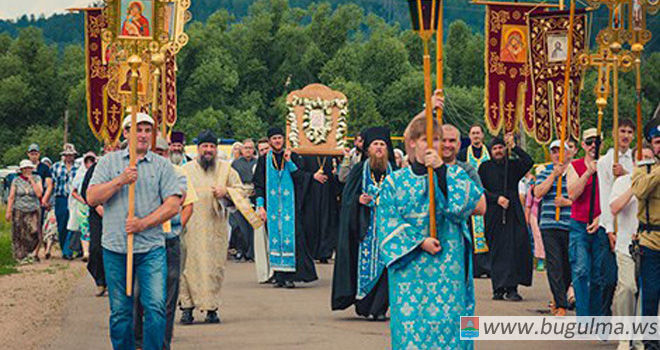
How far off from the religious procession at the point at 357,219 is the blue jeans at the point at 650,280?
0.02 metres

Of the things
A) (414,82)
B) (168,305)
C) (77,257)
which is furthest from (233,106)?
(168,305)

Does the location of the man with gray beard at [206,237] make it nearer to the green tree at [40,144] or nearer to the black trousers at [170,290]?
the black trousers at [170,290]

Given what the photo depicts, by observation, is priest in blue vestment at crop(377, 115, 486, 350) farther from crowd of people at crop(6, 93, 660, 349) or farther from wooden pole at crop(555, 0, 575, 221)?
wooden pole at crop(555, 0, 575, 221)

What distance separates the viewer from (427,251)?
331 inches

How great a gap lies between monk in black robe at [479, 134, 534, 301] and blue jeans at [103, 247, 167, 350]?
7.64 m

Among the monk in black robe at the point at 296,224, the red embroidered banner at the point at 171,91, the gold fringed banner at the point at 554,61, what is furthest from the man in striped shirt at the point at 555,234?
the monk in black robe at the point at 296,224

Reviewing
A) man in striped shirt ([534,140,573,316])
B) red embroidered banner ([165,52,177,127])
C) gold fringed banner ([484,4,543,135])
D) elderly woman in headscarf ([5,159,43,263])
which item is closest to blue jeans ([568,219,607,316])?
man in striped shirt ([534,140,573,316])

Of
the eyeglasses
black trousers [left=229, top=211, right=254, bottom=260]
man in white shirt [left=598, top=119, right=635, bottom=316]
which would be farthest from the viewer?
black trousers [left=229, top=211, right=254, bottom=260]

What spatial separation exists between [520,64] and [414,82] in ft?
181

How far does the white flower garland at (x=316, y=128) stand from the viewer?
2173cm

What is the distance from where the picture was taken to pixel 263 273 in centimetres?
1856

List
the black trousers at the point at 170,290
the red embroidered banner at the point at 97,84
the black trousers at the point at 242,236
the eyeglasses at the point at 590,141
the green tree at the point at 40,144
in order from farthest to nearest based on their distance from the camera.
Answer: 1. the green tree at the point at 40,144
2. the black trousers at the point at 242,236
3. the red embroidered banner at the point at 97,84
4. the eyeglasses at the point at 590,141
5. the black trousers at the point at 170,290

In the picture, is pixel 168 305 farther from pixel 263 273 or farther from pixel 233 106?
pixel 233 106

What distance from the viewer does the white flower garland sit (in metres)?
21.7
